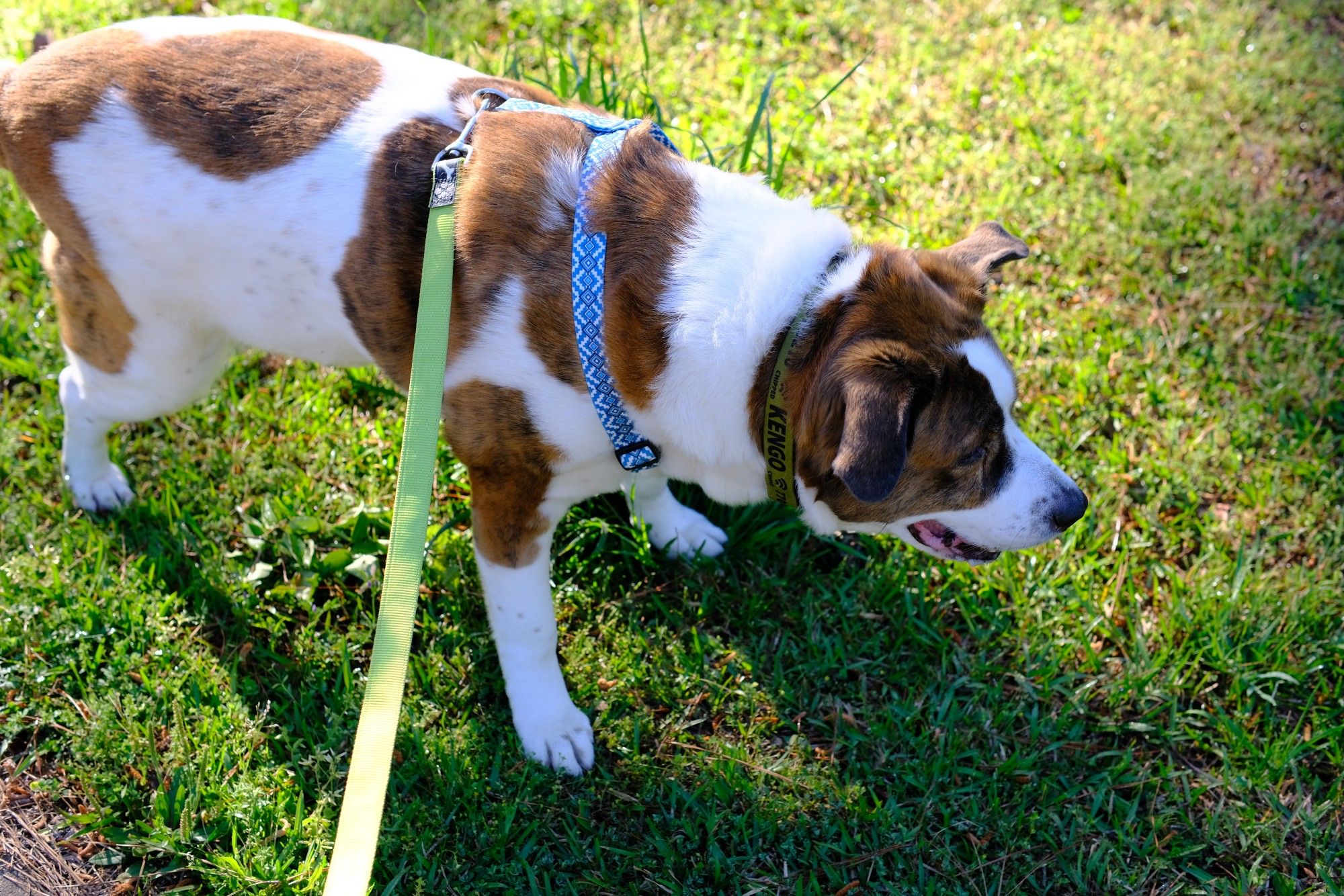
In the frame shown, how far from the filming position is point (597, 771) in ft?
10.6

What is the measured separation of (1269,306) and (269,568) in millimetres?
4173

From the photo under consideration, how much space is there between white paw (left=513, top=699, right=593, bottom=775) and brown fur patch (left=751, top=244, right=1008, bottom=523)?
1.12m

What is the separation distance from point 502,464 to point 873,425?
1.06 m

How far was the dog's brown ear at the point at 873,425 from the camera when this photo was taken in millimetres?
2328

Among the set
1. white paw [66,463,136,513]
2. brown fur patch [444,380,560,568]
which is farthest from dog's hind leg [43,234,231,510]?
brown fur patch [444,380,560,568]

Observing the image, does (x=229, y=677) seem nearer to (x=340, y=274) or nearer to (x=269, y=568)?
(x=269, y=568)

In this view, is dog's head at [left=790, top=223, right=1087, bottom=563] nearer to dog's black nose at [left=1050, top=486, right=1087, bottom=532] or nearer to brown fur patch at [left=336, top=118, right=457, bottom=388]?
dog's black nose at [left=1050, top=486, right=1087, bottom=532]

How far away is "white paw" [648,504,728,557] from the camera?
3.73m

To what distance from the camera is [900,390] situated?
2441 millimetres

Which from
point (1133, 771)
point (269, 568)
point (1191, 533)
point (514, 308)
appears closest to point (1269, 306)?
point (1191, 533)

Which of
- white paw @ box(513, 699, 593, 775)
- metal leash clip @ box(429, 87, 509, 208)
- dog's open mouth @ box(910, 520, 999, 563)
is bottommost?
white paw @ box(513, 699, 593, 775)

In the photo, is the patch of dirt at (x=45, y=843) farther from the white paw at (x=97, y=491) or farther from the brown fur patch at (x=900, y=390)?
the brown fur patch at (x=900, y=390)

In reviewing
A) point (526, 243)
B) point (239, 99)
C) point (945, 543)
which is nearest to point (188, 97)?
point (239, 99)

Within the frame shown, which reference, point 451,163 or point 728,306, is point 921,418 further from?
point 451,163
